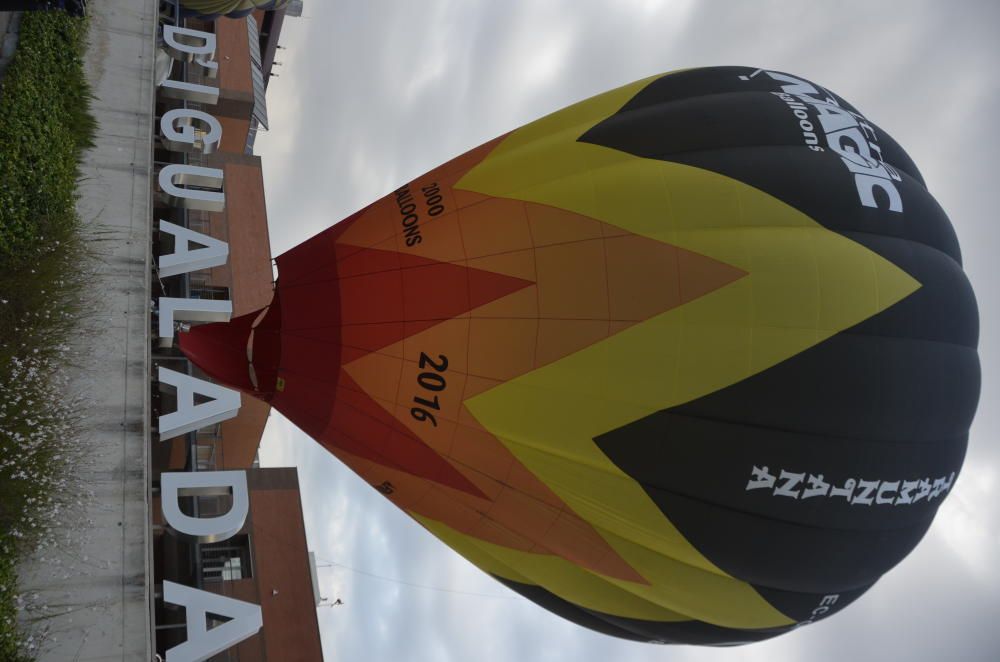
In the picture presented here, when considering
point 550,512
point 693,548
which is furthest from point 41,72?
point 693,548

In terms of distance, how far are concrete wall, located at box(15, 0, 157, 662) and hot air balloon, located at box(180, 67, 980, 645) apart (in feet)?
12.4

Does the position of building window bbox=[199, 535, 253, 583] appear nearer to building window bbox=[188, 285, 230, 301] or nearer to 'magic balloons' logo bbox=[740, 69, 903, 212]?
building window bbox=[188, 285, 230, 301]

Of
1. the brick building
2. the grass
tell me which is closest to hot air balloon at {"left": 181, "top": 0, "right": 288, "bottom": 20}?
the brick building

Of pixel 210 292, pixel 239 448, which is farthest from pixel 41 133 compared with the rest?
Result: pixel 239 448

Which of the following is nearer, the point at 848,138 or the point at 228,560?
the point at 848,138

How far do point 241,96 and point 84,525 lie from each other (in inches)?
869

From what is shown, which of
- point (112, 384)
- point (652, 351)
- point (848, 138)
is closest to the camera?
point (652, 351)

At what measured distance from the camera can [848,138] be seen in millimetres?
9500

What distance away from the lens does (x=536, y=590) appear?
423 inches

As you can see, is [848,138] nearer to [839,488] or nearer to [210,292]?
[839,488]

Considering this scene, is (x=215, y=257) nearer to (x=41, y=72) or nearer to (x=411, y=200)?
(x=41, y=72)

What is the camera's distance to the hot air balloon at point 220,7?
21859 mm

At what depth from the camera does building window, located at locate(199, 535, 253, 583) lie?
20.9m

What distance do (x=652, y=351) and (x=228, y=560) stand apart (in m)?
19.1
